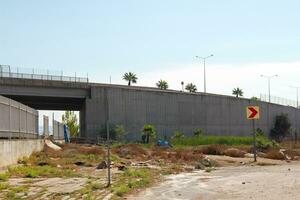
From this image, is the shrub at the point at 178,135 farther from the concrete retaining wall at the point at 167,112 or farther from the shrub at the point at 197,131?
the shrub at the point at 197,131

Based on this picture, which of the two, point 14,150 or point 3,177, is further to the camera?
point 14,150

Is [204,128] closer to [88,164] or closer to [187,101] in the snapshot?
[187,101]

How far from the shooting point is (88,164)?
2892 cm

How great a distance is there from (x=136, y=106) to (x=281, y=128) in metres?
39.2

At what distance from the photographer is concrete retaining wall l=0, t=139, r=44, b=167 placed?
22.3m

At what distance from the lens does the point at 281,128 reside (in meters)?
112

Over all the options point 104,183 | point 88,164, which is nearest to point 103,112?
point 88,164

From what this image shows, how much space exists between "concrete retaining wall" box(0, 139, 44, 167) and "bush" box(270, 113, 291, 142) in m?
85.6

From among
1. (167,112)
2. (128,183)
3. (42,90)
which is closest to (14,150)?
(128,183)

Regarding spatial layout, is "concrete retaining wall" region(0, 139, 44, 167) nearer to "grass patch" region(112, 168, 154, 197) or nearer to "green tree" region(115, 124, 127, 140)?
"grass patch" region(112, 168, 154, 197)

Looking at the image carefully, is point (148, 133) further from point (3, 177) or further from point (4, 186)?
point (4, 186)

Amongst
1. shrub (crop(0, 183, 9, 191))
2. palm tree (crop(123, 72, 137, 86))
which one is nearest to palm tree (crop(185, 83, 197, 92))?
palm tree (crop(123, 72, 137, 86))

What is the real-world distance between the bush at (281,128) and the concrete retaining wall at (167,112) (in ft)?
6.48

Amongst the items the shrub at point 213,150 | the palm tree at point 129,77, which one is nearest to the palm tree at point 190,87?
the palm tree at point 129,77
